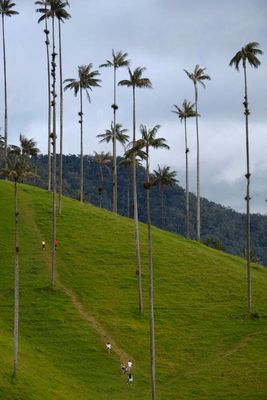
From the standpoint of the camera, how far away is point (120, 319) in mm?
76375

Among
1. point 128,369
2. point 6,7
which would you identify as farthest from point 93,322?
point 6,7

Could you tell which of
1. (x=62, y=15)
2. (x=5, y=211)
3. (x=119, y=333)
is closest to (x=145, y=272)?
(x=119, y=333)

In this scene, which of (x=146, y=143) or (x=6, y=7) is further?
(x=6, y=7)

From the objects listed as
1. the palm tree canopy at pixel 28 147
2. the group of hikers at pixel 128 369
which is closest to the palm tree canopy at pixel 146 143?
the group of hikers at pixel 128 369

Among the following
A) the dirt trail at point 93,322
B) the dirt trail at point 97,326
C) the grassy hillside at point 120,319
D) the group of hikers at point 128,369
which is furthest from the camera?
the dirt trail at point 93,322

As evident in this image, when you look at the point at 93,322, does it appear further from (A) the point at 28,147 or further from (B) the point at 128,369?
(A) the point at 28,147

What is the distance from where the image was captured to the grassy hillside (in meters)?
62.0

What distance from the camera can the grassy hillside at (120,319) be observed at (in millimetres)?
61969

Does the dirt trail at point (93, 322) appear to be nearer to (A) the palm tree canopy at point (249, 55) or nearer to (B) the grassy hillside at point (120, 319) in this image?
(B) the grassy hillside at point (120, 319)

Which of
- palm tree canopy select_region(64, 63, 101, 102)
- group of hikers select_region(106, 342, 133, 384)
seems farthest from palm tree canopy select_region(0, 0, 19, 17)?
group of hikers select_region(106, 342, 133, 384)

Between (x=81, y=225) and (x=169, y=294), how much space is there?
27267 millimetres

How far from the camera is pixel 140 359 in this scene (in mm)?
68375

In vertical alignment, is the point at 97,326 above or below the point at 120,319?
below

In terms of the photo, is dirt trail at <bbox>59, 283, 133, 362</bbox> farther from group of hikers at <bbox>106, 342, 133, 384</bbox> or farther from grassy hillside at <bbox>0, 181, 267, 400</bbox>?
group of hikers at <bbox>106, 342, 133, 384</bbox>
